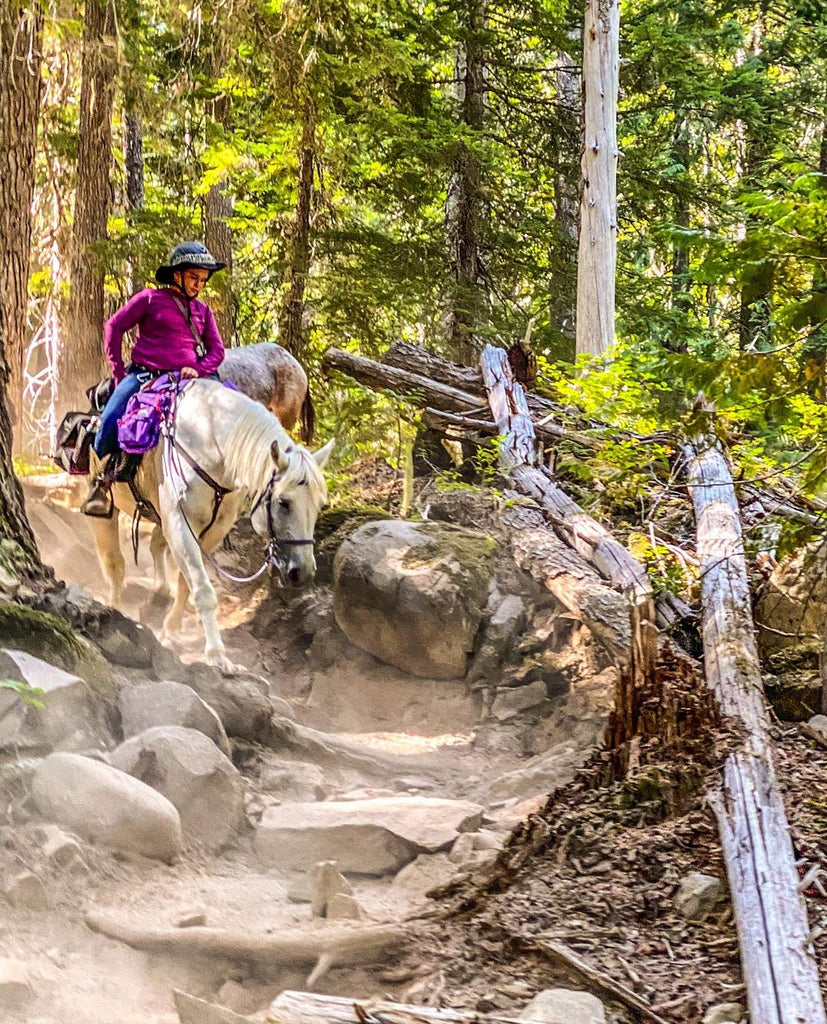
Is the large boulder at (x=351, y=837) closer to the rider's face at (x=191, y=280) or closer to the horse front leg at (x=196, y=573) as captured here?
the horse front leg at (x=196, y=573)

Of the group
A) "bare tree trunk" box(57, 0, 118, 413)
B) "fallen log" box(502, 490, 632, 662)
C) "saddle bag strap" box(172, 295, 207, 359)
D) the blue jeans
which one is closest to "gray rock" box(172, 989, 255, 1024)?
"fallen log" box(502, 490, 632, 662)

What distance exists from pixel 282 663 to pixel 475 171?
805 cm

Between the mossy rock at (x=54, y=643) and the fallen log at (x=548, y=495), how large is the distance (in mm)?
3318

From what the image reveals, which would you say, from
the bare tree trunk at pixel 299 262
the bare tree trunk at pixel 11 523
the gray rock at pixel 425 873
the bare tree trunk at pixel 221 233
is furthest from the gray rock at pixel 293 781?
the bare tree trunk at pixel 221 233

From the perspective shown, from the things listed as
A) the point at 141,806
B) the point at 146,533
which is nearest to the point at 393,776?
the point at 141,806

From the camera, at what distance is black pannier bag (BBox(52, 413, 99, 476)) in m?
8.50

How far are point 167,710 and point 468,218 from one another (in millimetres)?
10117

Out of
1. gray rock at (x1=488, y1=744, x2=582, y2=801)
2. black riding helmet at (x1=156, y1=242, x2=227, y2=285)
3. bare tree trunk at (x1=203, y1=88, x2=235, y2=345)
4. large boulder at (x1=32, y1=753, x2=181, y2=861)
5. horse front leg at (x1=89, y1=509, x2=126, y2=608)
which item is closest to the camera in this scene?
large boulder at (x1=32, y1=753, x2=181, y2=861)

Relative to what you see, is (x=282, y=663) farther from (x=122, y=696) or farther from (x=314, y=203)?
(x=314, y=203)

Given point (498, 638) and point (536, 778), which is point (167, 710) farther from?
point (498, 638)

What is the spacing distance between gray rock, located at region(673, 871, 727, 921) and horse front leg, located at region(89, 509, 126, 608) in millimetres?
6556

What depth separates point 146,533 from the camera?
1188 cm

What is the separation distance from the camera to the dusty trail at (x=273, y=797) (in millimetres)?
3615

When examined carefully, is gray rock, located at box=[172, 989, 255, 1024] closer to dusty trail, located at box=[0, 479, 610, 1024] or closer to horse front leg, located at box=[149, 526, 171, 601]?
dusty trail, located at box=[0, 479, 610, 1024]
